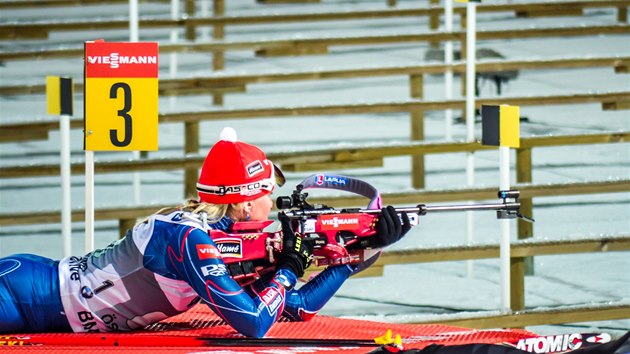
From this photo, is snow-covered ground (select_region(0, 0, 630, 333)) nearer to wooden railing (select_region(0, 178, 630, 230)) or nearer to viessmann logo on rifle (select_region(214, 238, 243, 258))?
wooden railing (select_region(0, 178, 630, 230))

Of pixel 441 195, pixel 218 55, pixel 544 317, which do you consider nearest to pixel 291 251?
pixel 544 317

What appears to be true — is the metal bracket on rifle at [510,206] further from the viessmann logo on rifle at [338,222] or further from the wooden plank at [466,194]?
the wooden plank at [466,194]

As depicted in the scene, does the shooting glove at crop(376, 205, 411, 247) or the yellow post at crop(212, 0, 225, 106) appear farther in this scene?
the yellow post at crop(212, 0, 225, 106)

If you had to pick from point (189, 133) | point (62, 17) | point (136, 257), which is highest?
point (62, 17)

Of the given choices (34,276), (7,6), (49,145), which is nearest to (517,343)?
(34,276)

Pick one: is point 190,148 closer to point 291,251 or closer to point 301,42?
point 301,42

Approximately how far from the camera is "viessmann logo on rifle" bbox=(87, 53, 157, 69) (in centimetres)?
512

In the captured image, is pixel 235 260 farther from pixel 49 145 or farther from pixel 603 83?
pixel 603 83

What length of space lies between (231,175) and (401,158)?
5078 millimetres

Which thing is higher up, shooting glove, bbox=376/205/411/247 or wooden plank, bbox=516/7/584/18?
wooden plank, bbox=516/7/584/18

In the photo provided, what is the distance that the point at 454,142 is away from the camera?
719 centimetres

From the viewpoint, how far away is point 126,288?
169 inches

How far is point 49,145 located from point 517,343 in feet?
19.0

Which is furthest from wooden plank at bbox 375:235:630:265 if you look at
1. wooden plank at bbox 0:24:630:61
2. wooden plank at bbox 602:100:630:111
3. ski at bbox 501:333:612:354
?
wooden plank at bbox 0:24:630:61
